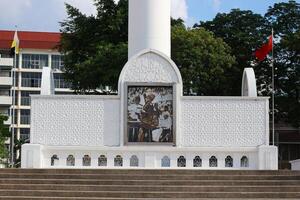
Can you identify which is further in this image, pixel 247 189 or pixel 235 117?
pixel 235 117

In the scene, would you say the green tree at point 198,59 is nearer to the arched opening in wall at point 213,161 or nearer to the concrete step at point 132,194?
the arched opening in wall at point 213,161

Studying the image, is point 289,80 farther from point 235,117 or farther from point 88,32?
point 235,117

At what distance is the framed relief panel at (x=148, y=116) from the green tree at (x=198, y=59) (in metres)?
15.1

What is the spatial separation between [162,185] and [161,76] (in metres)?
5.14

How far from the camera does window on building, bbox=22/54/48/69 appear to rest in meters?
72.4

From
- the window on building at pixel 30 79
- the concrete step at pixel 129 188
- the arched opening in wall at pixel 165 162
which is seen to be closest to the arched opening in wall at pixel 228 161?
the arched opening in wall at pixel 165 162

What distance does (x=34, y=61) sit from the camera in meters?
72.7

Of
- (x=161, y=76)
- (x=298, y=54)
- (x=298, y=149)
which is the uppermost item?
(x=298, y=54)

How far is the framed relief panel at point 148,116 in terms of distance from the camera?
67.6 ft

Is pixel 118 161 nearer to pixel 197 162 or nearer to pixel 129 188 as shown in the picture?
pixel 197 162

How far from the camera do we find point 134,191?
16.5 m

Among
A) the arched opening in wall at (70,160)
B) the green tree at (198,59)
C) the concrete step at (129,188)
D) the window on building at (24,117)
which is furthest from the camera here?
the window on building at (24,117)

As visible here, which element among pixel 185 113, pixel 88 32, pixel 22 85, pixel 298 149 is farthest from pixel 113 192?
pixel 22 85

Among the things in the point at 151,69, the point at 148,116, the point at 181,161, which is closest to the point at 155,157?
the point at 181,161
